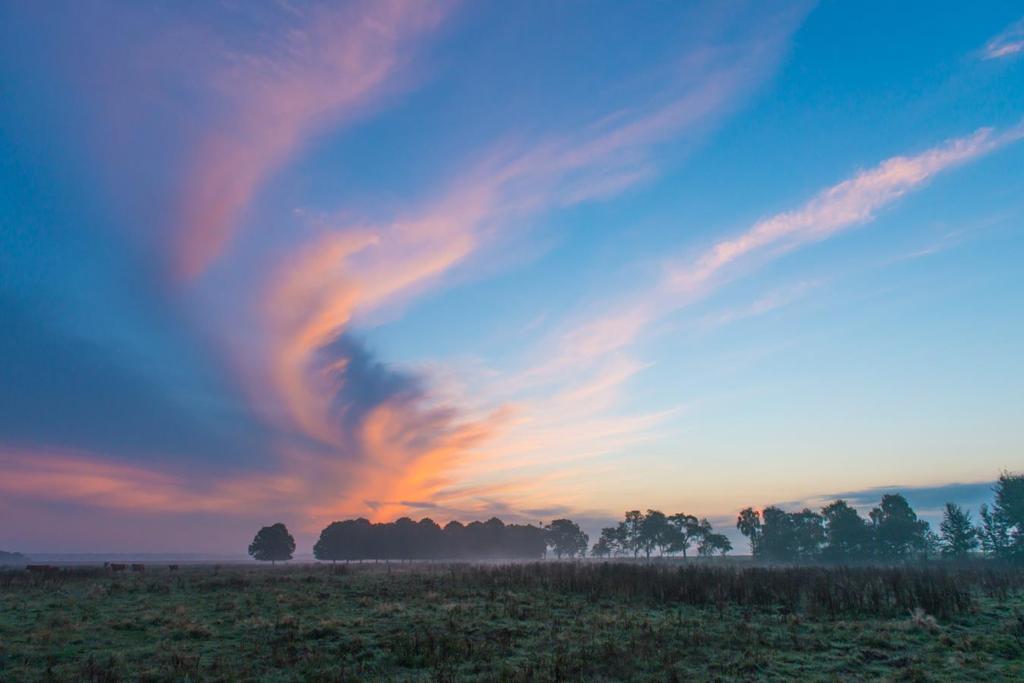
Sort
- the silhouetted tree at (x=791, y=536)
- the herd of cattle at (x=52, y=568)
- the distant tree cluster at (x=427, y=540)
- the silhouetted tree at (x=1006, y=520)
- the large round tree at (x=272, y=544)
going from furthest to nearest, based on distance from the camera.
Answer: the distant tree cluster at (x=427, y=540)
the large round tree at (x=272, y=544)
the silhouetted tree at (x=791, y=536)
the silhouetted tree at (x=1006, y=520)
the herd of cattle at (x=52, y=568)

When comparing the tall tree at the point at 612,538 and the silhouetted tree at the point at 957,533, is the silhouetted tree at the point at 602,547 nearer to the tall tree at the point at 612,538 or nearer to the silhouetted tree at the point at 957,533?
the tall tree at the point at 612,538

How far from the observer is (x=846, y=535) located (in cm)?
9550

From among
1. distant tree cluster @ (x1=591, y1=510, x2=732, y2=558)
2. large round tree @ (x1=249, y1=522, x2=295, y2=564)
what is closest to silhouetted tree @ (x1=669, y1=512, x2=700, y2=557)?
distant tree cluster @ (x1=591, y1=510, x2=732, y2=558)

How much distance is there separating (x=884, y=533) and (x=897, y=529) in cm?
215

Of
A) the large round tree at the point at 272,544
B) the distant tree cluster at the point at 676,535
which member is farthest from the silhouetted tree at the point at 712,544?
the large round tree at the point at 272,544

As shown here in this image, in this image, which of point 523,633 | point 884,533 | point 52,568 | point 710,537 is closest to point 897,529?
point 884,533

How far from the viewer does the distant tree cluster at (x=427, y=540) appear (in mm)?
129625

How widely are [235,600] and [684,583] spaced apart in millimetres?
24881

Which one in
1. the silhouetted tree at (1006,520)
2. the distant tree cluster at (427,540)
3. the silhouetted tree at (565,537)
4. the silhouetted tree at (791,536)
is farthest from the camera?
the silhouetted tree at (565,537)

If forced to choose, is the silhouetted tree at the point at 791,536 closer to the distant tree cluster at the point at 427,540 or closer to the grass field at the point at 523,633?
the distant tree cluster at the point at 427,540

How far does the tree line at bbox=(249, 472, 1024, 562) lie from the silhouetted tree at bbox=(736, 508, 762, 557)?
0.23 m

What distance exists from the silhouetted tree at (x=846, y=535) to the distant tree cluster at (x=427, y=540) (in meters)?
89.7

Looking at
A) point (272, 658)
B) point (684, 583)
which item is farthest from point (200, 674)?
point (684, 583)

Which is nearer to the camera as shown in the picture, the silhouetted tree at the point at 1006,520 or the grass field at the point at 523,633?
the grass field at the point at 523,633
